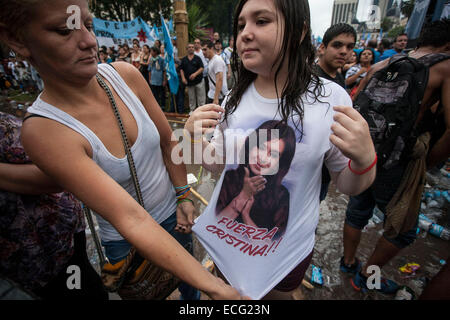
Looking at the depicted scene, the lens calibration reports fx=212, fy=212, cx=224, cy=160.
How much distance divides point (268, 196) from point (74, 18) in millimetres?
1061

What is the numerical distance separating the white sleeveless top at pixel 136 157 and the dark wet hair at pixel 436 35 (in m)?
2.46

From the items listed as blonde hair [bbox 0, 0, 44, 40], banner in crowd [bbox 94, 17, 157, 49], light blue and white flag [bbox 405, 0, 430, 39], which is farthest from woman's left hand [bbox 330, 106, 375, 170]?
banner in crowd [bbox 94, 17, 157, 49]

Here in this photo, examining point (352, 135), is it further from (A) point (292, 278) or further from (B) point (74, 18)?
(B) point (74, 18)

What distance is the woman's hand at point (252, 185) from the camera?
103cm

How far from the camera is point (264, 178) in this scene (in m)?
1.03

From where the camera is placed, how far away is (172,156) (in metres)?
1.39

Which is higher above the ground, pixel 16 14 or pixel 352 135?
pixel 16 14

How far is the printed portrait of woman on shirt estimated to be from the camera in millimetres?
989

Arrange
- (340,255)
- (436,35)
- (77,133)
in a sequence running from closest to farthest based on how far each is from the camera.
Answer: (77,133), (436,35), (340,255)

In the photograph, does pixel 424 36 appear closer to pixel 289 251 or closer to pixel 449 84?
pixel 449 84

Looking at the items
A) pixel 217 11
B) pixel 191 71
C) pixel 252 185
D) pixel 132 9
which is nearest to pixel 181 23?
pixel 191 71

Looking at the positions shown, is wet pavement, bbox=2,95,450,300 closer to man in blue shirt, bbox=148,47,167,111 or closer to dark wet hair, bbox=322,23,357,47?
dark wet hair, bbox=322,23,357,47

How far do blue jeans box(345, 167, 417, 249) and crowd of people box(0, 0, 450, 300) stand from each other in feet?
3.41

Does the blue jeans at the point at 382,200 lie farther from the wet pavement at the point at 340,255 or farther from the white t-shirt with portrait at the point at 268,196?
the white t-shirt with portrait at the point at 268,196
